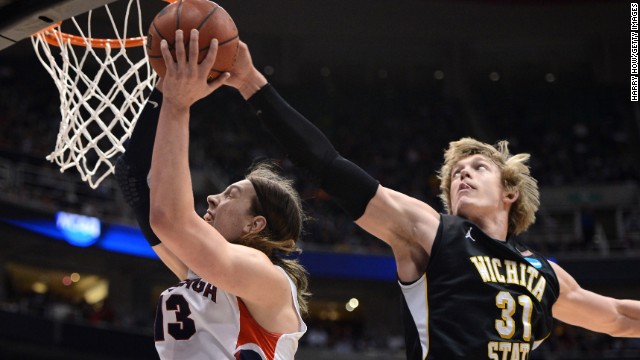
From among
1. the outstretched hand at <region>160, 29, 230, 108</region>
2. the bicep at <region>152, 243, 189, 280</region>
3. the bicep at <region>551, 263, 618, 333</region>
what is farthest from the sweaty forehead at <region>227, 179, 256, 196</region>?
the bicep at <region>551, 263, 618, 333</region>

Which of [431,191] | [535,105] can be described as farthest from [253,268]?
[535,105]

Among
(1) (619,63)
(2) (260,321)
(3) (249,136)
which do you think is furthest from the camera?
(1) (619,63)

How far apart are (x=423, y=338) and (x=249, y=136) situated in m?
15.0

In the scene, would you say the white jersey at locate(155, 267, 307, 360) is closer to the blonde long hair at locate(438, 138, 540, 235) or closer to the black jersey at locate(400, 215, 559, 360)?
the black jersey at locate(400, 215, 559, 360)

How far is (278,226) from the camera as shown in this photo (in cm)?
269

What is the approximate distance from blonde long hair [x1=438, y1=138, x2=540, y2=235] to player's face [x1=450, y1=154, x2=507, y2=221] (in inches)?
1.3

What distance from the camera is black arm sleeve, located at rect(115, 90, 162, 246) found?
2.38m

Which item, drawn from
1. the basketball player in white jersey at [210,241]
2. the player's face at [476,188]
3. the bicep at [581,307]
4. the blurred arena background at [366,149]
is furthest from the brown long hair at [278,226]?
the blurred arena background at [366,149]

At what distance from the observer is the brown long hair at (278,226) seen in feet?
8.62

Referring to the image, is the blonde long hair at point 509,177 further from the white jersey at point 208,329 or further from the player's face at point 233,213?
the white jersey at point 208,329

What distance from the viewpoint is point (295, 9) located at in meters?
16.1

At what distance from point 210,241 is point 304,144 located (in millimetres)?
363

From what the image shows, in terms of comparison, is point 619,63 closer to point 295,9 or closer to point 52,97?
point 295,9

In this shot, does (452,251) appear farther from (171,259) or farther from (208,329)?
(171,259)
